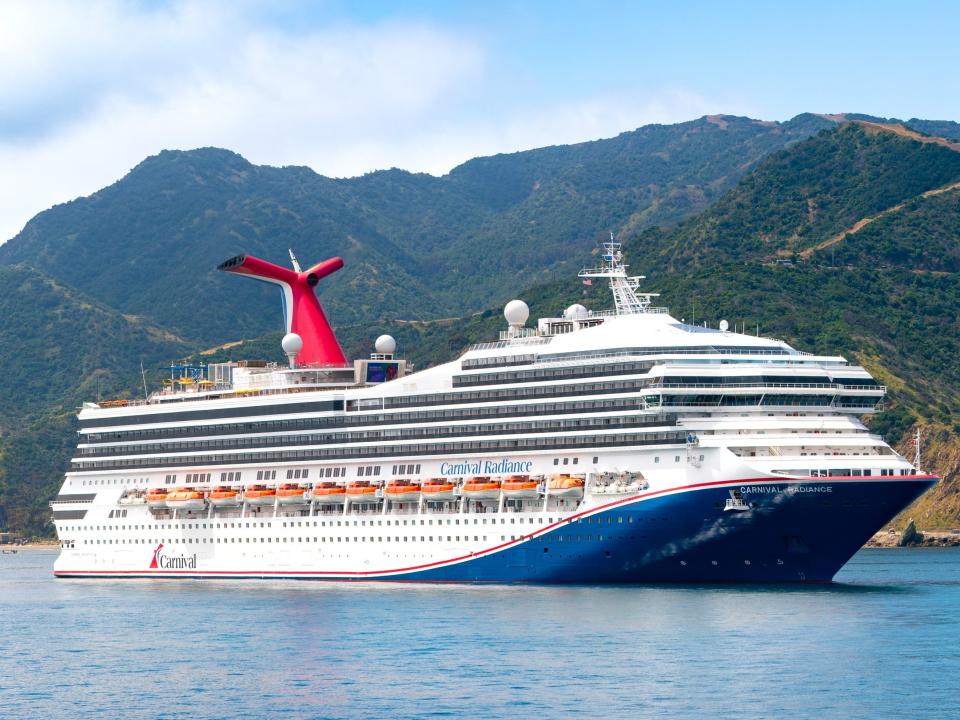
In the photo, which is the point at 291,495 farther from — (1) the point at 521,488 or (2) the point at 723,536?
(2) the point at 723,536

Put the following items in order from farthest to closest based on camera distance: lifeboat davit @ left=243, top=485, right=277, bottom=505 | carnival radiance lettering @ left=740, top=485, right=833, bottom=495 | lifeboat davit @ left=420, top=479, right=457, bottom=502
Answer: lifeboat davit @ left=243, top=485, right=277, bottom=505
lifeboat davit @ left=420, top=479, right=457, bottom=502
carnival radiance lettering @ left=740, top=485, right=833, bottom=495

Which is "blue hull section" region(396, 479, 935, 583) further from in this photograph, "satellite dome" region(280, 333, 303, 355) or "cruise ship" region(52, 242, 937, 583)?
"satellite dome" region(280, 333, 303, 355)

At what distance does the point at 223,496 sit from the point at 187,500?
2.48 meters

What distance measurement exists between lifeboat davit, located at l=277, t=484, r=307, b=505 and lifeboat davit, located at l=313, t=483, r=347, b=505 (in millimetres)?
814

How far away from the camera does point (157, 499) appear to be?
82000mm

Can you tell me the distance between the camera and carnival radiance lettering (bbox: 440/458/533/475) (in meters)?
67.4

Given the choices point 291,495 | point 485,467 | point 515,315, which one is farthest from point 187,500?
point 515,315

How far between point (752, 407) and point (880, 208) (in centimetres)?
12016

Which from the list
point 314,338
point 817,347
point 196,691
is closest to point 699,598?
point 196,691

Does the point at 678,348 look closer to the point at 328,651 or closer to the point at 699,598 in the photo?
the point at 699,598

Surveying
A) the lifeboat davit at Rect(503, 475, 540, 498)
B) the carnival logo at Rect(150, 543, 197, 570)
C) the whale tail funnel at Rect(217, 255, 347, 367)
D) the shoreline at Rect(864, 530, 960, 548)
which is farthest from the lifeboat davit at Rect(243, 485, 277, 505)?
the shoreline at Rect(864, 530, 960, 548)

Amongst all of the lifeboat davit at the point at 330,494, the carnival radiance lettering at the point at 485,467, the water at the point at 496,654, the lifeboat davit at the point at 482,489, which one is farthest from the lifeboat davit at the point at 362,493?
the lifeboat davit at the point at 482,489

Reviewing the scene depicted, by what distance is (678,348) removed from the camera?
64.6m

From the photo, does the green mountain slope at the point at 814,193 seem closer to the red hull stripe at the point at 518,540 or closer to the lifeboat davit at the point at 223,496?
the lifeboat davit at the point at 223,496
